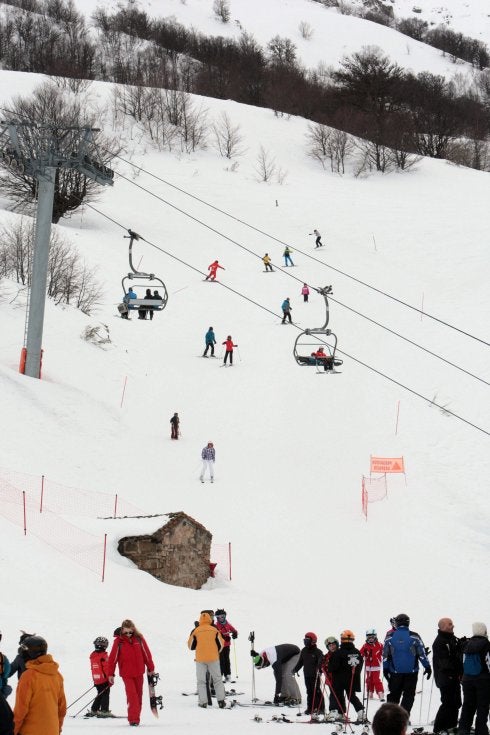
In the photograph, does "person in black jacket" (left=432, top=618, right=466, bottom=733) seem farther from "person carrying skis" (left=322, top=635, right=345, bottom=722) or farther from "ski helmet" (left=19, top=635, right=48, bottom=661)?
"ski helmet" (left=19, top=635, right=48, bottom=661)

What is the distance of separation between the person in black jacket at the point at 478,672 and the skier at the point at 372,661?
3.33 m

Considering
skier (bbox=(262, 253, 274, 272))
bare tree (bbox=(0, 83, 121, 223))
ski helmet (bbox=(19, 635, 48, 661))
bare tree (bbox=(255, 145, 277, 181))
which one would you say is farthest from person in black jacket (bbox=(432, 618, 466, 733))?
bare tree (bbox=(255, 145, 277, 181))

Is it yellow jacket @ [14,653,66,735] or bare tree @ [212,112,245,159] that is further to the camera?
bare tree @ [212,112,245,159]

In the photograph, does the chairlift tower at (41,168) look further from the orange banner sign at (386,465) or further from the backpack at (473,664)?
the backpack at (473,664)

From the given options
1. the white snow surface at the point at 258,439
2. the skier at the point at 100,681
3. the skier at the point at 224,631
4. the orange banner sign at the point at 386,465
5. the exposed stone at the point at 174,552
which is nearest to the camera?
the skier at the point at 100,681

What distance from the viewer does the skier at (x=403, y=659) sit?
36.1ft

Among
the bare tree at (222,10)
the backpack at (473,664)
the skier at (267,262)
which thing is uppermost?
the bare tree at (222,10)

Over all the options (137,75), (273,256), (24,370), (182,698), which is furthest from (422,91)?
(182,698)

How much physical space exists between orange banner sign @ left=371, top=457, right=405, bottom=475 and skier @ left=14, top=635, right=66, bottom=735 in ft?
71.4

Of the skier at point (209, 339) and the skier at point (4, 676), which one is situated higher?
the skier at point (209, 339)

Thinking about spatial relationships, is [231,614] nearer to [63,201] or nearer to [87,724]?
[87,724]

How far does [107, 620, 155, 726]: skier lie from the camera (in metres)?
10.6

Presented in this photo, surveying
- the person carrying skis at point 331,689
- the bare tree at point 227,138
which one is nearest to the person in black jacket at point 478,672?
the person carrying skis at point 331,689

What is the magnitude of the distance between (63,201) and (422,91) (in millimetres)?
47813
